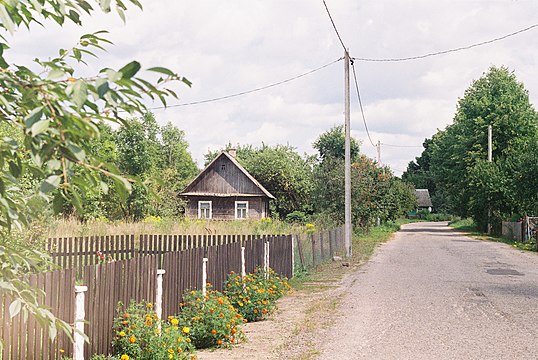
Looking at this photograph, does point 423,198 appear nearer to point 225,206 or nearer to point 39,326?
point 225,206

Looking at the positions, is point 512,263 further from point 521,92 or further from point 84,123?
point 521,92

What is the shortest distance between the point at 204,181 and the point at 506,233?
2299cm

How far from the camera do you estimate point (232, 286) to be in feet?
38.4

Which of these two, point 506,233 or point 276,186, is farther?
point 276,186

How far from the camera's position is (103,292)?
23.7ft

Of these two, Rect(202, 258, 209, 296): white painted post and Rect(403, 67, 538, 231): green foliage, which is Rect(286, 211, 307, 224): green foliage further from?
Rect(202, 258, 209, 296): white painted post

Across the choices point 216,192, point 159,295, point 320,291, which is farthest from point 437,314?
point 216,192

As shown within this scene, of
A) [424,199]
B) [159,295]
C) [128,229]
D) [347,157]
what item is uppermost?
[424,199]

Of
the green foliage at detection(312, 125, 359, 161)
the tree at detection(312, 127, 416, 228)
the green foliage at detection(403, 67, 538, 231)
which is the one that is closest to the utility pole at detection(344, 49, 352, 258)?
the tree at detection(312, 127, 416, 228)

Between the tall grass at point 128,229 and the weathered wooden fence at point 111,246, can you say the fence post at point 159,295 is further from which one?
the tall grass at point 128,229

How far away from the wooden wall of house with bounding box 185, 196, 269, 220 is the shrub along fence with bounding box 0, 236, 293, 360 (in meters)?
41.8

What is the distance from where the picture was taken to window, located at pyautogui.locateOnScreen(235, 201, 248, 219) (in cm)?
5406

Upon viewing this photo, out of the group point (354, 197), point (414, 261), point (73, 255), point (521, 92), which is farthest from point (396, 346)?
point (521, 92)

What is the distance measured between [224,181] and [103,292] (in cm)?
4712
